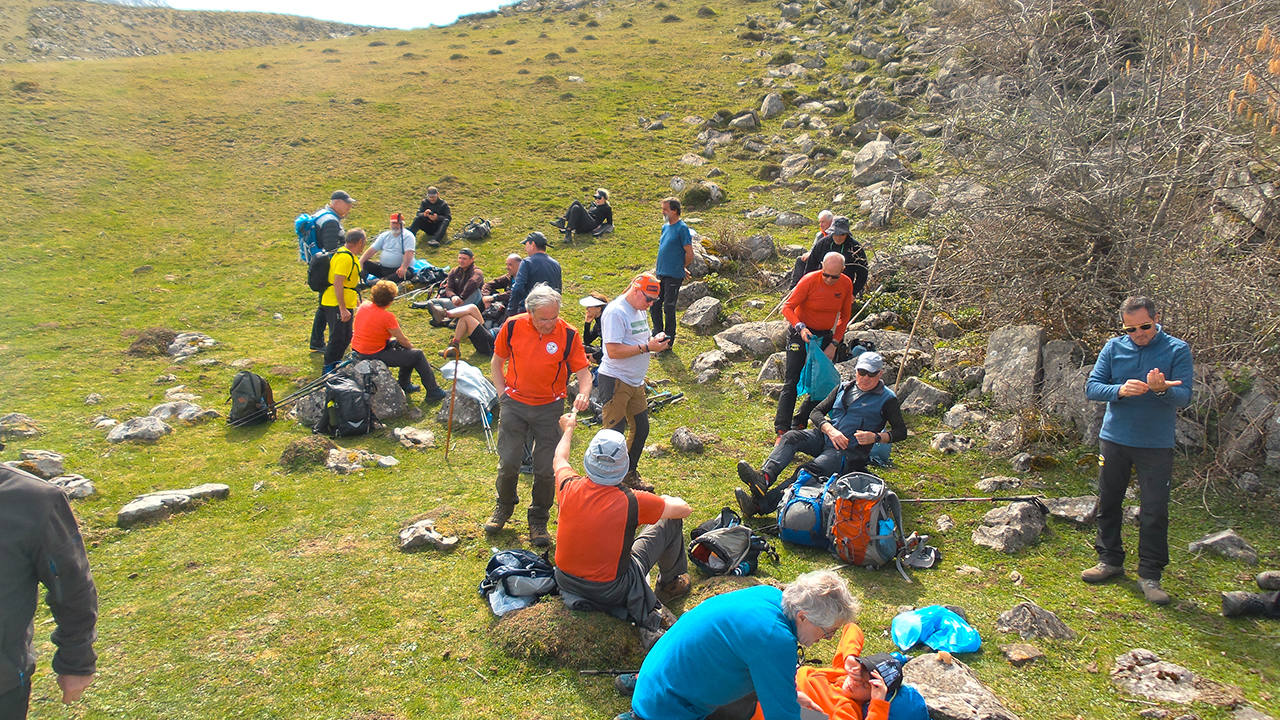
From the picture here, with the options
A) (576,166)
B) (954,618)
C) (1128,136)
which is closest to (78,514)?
(954,618)

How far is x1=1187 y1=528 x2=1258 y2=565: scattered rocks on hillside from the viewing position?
6203 millimetres

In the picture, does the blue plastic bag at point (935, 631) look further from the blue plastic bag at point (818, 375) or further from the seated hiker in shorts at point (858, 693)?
the blue plastic bag at point (818, 375)

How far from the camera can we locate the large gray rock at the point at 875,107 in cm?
2217

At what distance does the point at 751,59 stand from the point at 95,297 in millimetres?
25860

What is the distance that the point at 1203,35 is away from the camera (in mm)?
9234

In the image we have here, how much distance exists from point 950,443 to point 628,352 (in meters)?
4.11

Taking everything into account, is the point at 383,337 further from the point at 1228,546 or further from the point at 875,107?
the point at 875,107

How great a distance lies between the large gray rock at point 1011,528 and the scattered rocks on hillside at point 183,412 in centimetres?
967

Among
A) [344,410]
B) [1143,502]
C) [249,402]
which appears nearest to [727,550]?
[1143,502]

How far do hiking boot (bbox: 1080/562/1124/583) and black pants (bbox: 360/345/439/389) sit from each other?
26.5ft

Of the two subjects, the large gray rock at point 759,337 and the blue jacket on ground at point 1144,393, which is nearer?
the blue jacket on ground at point 1144,393

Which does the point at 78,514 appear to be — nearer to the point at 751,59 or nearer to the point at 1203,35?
the point at 1203,35

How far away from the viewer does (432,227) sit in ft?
57.4

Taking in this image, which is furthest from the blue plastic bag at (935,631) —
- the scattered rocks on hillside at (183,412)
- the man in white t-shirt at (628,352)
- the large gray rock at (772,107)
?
the large gray rock at (772,107)
